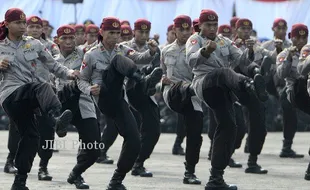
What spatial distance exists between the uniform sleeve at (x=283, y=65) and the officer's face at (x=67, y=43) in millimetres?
2850

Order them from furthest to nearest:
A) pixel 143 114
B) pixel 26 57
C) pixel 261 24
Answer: pixel 261 24 < pixel 143 114 < pixel 26 57

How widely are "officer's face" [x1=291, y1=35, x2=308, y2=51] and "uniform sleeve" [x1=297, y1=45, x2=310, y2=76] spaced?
3.81 feet

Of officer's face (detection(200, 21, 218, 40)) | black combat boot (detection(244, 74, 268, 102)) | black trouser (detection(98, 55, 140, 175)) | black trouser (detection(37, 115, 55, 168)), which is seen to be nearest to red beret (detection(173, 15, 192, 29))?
officer's face (detection(200, 21, 218, 40))

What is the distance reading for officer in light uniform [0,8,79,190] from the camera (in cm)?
1260

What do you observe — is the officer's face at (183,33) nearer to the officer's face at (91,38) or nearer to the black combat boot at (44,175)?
the black combat boot at (44,175)

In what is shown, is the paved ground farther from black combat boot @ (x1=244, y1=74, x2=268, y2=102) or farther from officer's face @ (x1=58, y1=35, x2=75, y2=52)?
officer's face @ (x1=58, y1=35, x2=75, y2=52)

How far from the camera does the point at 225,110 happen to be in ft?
43.0

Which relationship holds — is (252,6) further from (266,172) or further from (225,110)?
(225,110)

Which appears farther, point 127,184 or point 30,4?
point 30,4

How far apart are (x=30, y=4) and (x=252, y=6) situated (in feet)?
14.6

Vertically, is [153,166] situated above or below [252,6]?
below

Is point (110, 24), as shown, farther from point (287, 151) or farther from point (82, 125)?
point (287, 151)

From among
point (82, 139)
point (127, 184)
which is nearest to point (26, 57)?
point (82, 139)

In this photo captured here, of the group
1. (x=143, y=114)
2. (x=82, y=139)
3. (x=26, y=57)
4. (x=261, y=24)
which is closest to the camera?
(x=26, y=57)
